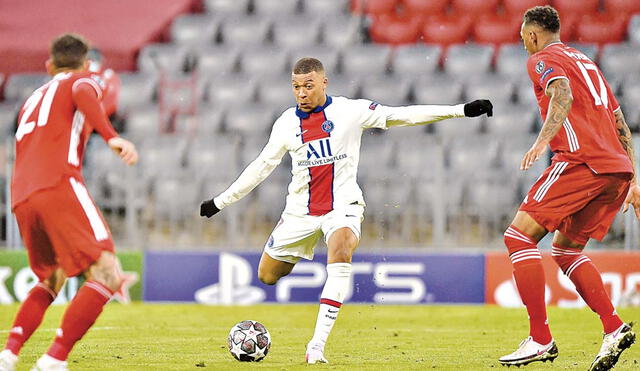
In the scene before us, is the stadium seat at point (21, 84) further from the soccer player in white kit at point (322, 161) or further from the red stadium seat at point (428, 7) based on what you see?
the soccer player in white kit at point (322, 161)

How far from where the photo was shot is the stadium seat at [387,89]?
Result: 16.3 metres

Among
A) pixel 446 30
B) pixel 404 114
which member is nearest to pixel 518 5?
pixel 446 30

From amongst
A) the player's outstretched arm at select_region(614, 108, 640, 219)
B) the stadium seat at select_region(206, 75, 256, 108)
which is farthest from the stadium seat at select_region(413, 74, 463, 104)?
the player's outstretched arm at select_region(614, 108, 640, 219)

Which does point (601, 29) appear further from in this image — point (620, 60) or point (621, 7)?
point (620, 60)

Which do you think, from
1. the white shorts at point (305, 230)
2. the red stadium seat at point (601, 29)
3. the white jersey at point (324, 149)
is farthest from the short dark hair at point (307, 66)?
the red stadium seat at point (601, 29)

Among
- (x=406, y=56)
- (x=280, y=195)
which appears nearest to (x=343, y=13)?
(x=406, y=56)

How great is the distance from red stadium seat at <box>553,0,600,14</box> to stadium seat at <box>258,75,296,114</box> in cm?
443

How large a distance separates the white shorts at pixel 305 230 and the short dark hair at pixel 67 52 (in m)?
2.27

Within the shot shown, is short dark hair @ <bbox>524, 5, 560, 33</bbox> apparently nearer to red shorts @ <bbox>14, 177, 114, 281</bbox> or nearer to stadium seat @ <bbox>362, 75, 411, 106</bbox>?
red shorts @ <bbox>14, 177, 114, 281</bbox>

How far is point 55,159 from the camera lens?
5949mm

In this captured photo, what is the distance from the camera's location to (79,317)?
584cm

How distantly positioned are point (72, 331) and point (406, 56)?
1209 centimetres

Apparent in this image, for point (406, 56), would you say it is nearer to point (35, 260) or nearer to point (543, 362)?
point (543, 362)

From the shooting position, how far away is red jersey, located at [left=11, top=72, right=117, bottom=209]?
19.4ft
